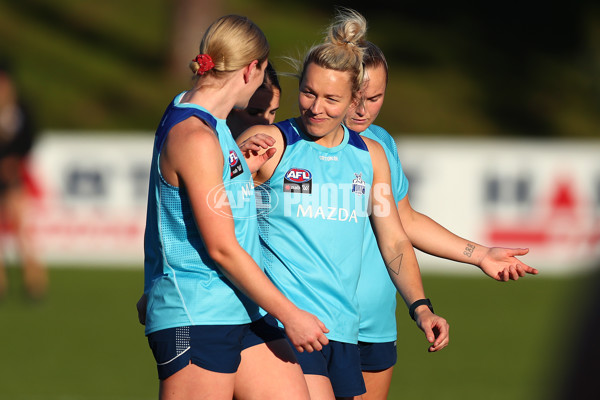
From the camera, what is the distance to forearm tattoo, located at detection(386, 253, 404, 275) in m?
3.93

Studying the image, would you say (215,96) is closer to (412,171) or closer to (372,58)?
(372,58)

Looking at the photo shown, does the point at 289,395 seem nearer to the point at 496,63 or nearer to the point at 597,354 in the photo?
the point at 597,354

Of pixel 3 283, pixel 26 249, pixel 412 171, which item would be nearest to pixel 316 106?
pixel 26 249

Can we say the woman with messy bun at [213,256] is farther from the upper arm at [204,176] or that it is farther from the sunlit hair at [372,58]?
the sunlit hair at [372,58]

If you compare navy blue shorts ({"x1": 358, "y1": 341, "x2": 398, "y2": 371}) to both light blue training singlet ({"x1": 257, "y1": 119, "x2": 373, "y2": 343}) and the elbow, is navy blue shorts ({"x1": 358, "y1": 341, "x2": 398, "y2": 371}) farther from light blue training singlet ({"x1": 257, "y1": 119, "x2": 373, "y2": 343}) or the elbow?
the elbow

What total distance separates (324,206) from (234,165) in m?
0.54

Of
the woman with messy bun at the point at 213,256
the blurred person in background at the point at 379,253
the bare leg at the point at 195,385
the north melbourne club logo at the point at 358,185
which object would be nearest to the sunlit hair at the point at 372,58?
the blurred person in background at the point at 379,253

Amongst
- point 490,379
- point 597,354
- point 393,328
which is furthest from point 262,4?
point 597,354

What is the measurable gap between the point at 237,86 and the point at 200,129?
0.27m

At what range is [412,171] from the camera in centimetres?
1362

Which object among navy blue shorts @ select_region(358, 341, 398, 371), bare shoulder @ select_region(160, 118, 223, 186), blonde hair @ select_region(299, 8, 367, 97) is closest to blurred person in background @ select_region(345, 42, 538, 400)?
navy blue shorts @ select_region(358, 341, 398, 371)

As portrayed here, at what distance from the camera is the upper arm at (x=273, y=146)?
144 inches

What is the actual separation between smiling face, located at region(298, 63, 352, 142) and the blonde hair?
0.03 metres

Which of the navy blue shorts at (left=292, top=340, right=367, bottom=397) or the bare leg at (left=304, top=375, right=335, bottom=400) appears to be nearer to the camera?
the bare leg at (left=304, top=375, right=335, bottom=400)
